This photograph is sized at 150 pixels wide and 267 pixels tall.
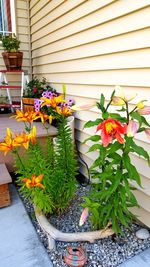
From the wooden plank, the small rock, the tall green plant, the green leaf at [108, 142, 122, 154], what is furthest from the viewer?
the wooden plank

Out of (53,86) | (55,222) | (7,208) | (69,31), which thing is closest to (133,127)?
(55,222)

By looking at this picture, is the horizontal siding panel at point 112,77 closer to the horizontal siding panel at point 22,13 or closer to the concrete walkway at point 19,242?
the concrete walkway at point 19,242

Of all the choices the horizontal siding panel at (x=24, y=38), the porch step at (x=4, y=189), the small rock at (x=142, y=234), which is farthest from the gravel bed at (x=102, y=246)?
the horizontal siding panel at (x=24, y=38)

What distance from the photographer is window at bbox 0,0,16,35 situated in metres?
3.88

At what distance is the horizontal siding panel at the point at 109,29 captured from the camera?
4.94 feet

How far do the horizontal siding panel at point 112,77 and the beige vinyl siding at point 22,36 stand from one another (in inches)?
62.8

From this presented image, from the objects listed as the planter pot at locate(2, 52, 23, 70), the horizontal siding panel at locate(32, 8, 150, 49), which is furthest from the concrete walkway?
the planter pot at locate(2, 52, 23, 70)

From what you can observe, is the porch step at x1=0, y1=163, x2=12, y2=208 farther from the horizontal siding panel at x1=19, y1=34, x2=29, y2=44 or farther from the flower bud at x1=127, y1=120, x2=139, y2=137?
the horizontal siding panel at x1=19, y1=34, x2=29, y2=44

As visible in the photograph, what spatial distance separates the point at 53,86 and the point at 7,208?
1.83m

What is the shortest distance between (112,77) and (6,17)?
9.78 ft

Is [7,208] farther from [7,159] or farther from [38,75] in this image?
[38,75]

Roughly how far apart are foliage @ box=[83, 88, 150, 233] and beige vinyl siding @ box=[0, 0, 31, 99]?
302cm

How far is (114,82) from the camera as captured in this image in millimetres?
1860

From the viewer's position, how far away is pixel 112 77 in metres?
1.88
